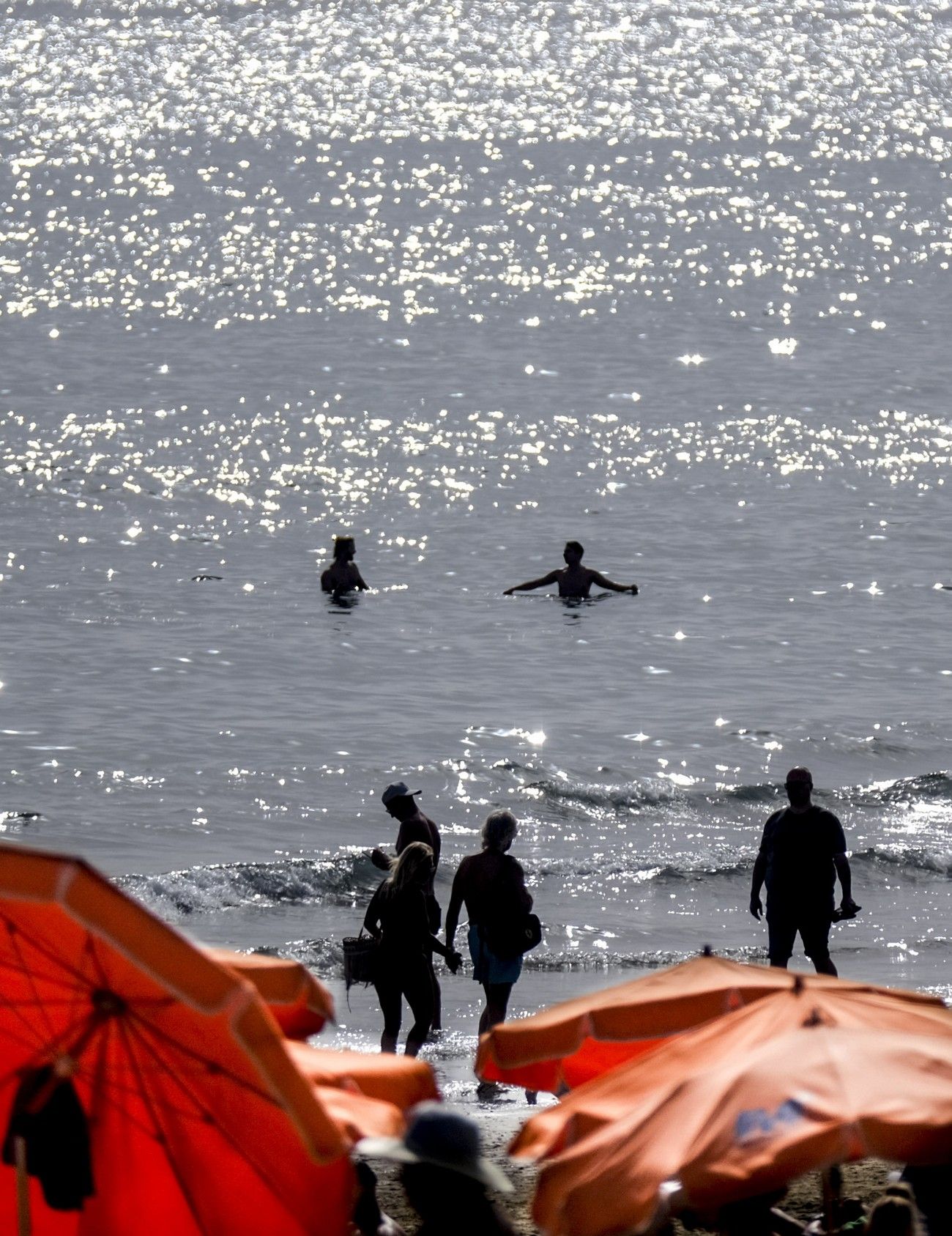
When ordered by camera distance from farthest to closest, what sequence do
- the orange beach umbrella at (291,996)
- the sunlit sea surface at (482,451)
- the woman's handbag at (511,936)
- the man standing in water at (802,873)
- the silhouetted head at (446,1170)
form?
the sunlit sea surface at (482,451) → the man standing in water at (802,873) → the woman's handbag at (511,936) → the orange beach umbrella at (291,996) → the silhouetted head at (446,1170)

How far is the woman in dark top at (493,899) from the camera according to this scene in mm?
10367

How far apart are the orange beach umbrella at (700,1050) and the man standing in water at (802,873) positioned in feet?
17.4

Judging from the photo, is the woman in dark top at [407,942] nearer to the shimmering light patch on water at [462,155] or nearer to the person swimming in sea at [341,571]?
the person swimming in sea at [341,571]

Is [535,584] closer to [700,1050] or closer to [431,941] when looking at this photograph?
[431,941]

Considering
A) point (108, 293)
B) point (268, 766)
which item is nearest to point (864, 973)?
point (268, 766)

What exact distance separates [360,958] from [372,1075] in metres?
4.85

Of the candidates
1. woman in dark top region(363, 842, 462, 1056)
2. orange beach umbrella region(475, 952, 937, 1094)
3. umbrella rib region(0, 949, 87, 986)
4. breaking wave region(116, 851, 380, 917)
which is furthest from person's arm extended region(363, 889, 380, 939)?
breaking wave region(116, 851, 380, 917)

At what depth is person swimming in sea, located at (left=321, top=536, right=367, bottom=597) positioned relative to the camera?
30078mm

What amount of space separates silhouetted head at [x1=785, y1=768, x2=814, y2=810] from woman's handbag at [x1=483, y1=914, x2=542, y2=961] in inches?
65.6

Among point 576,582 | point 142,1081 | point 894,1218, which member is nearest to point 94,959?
point 142,1081

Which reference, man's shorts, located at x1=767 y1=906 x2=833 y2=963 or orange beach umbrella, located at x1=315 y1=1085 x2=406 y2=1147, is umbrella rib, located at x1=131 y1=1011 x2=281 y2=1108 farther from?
man's shorts, located at x1=767 y1=906 x2=833 y2=963

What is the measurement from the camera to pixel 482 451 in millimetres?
41438

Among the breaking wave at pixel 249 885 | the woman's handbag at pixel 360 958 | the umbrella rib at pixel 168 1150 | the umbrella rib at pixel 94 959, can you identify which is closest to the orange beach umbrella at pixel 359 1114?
the umbrella rib at pixel 168 1150

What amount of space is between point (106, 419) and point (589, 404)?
10.9m
